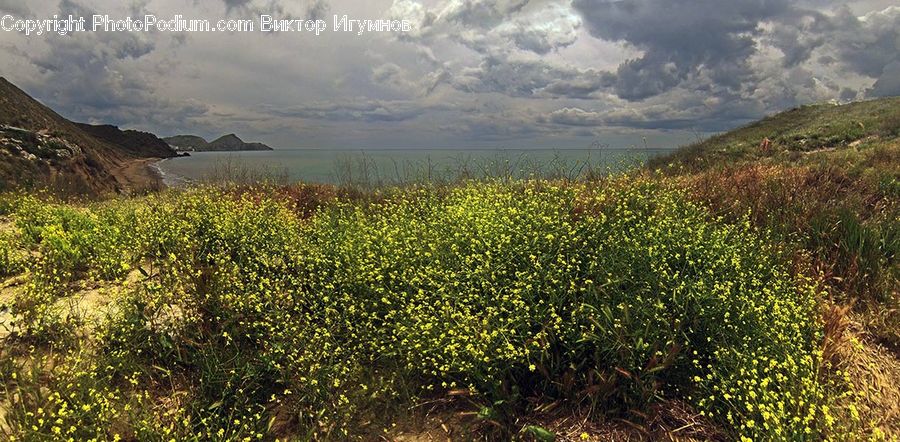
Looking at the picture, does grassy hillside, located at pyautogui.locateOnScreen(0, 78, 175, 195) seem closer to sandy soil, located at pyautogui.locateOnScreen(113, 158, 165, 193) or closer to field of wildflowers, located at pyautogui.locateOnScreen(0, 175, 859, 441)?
sandy soil, located at pyautogui.locateOnScreen(113, 158, 165, 193)

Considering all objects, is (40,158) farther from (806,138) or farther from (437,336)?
(806,138)

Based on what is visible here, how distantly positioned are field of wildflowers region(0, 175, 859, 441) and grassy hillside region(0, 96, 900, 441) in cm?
Result: 2

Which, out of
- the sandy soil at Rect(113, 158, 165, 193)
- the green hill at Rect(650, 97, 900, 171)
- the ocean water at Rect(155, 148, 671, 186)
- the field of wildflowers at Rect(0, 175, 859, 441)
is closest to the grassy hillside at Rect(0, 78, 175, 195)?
the sandy soil at Rect(113, 158, 165, 193)

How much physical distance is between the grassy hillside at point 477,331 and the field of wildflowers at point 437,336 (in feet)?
0.07

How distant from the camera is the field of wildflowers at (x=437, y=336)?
3.36 metres

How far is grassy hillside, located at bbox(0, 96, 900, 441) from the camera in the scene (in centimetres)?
335

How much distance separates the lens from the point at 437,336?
3.81 m

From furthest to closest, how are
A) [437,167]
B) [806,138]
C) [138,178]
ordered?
[138,178]
[806,138]
[437,167]

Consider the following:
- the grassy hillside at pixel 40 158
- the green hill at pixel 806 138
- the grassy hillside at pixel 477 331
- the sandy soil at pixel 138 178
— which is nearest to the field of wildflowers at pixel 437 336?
the grassy hillside at pixel 477 331

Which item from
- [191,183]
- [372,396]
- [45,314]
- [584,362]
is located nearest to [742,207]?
[584,362]

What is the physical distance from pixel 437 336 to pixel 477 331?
1.39ft

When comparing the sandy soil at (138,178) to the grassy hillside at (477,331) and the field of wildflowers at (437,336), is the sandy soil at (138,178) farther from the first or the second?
the field of wildflowers at (437,336)

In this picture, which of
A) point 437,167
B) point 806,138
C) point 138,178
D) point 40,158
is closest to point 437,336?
point 437,167

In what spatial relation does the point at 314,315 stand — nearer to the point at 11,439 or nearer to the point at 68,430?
the point at 68,430
